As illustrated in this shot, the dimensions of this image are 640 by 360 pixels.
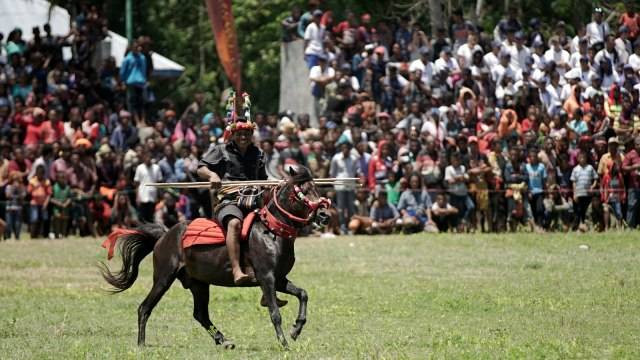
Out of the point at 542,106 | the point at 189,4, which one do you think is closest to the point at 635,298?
the point at 542,106

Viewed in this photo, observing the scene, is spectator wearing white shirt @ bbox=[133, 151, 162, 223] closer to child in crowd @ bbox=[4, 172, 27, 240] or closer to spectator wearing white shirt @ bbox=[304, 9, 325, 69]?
child in crowd @ bbox=[4, 172, 27, 240]

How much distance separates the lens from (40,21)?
3566cm

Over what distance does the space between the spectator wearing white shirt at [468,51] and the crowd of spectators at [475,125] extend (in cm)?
3

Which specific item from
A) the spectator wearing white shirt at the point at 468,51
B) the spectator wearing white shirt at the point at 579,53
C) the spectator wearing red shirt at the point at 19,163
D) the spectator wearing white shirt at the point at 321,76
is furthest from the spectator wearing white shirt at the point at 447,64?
the spectator wearing red shirt at the point at 19,163

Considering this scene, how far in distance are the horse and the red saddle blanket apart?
5cm

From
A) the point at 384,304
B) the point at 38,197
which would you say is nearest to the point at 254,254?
the point at 384,304

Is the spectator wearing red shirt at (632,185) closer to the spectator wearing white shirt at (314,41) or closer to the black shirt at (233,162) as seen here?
the spectator wearing white shirt at (314,41)

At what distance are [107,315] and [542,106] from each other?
1333cm

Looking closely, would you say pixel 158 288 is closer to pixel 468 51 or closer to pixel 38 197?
pixel 38 197

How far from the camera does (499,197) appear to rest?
2512 cm

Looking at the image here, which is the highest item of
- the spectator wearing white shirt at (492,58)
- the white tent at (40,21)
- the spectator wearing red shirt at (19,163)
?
the white tent at (40,21)

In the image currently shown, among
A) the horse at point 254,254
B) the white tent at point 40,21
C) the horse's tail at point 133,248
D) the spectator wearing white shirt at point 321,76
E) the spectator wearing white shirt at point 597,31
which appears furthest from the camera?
the white tent at point 40,21

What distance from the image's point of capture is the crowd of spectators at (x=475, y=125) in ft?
81.9

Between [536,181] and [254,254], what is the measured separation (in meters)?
13.3
